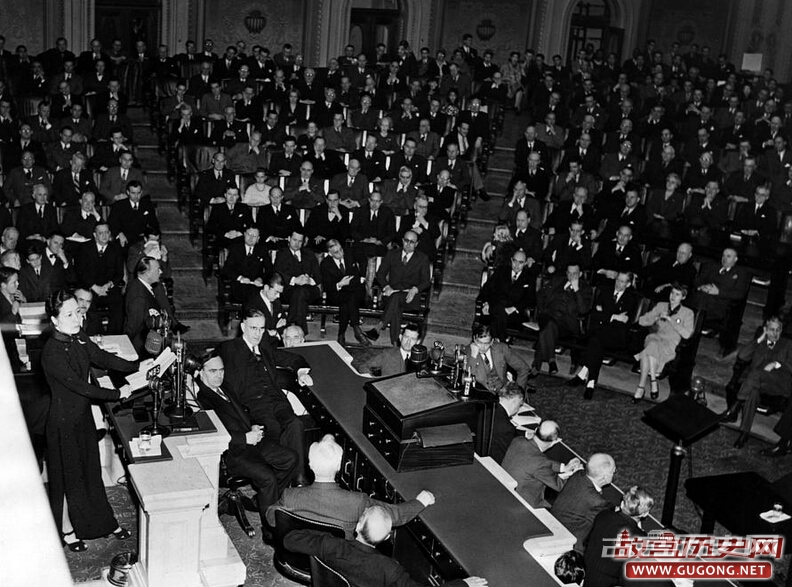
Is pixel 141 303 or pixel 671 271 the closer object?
pixel 141 303

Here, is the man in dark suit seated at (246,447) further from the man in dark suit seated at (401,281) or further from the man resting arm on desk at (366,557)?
the man in dark suit seated at (401,281)

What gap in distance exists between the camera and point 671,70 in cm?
1658

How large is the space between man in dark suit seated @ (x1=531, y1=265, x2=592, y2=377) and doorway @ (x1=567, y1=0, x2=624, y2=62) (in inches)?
431

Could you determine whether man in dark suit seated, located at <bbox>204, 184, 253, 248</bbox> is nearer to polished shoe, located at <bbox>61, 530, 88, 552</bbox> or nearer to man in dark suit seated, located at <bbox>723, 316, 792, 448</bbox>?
polished shoe, located at <bbox>61, 530, 88, 552</bbox>

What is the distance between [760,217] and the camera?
1002 cm

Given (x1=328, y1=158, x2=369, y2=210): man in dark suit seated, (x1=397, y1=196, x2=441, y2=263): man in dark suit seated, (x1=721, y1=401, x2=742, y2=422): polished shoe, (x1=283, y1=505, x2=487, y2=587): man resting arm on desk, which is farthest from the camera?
(x1=328, y1=158, x2=369, y2=210): man in dark suit seated

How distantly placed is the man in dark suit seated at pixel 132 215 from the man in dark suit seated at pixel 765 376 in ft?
17.8

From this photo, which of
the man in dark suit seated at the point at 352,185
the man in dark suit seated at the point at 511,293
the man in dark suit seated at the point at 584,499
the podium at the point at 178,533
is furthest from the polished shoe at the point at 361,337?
the podium at the point at 178,533

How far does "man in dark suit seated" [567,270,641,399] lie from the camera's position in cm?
827

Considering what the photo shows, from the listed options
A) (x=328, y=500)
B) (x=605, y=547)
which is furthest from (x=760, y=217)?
(x=328, y=500)

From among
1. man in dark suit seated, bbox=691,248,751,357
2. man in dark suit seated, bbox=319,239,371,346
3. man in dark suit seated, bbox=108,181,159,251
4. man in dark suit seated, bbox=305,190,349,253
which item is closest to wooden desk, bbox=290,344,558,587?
man in dark suit seated, bbox=319,239,371,346

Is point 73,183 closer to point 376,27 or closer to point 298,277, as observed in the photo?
point 298,277

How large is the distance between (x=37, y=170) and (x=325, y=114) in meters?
3.83

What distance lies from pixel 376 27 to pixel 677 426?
13.1 metres
